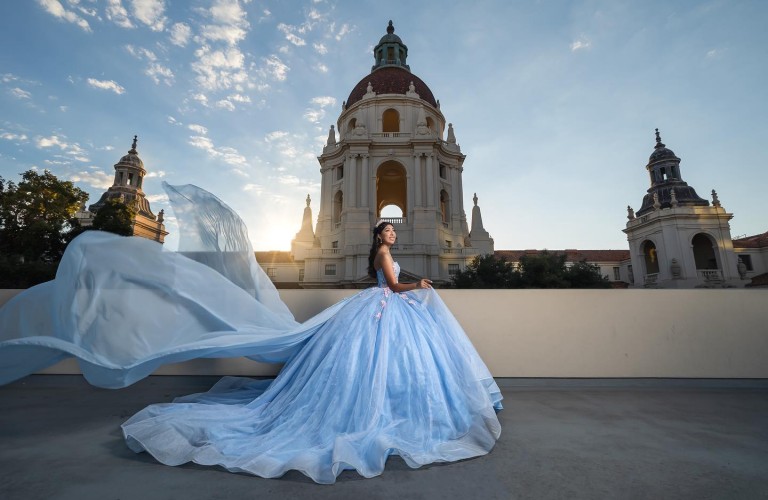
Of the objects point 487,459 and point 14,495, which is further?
point 487,459

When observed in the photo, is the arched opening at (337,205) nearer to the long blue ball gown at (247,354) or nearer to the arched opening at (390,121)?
the arched opening at (390,121)

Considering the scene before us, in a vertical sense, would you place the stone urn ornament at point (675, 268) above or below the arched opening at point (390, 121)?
below

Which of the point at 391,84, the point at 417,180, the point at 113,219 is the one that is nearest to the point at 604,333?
the point at 417,180

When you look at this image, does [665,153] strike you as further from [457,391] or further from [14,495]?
[14,495]

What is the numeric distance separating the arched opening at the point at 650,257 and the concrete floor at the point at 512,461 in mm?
37483

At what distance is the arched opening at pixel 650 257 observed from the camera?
33.4m

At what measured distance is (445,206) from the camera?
30.8m

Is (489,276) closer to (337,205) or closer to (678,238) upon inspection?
(337,205)

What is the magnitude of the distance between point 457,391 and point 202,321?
2264mm

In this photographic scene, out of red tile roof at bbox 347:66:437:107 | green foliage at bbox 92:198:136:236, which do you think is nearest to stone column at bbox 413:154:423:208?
red tile roof at bbox 347:66:437:107

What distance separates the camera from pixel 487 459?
2.14m

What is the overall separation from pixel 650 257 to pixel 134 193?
54341 mm

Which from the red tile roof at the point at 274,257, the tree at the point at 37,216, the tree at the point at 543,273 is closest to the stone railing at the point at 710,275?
the tree at the point at 543,273

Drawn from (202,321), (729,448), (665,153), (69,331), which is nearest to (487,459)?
(729,448)
